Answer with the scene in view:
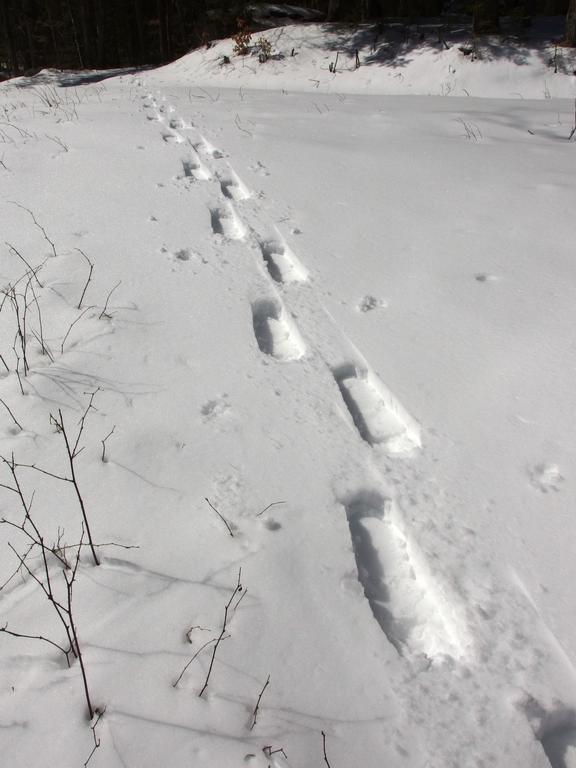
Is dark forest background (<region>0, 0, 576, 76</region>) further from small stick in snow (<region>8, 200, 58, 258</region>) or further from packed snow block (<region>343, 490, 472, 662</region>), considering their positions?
packed snow block (<region>343, 490, 472, 662</region>)

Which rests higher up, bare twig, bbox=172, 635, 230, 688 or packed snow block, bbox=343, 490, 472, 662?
bare twig, bbox=172, 635, 230, 688

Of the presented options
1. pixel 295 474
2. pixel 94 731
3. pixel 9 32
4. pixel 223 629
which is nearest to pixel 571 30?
pixel 295 474

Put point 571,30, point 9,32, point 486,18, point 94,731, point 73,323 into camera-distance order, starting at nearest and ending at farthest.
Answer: point 94,731 → point 73,323 → point 571,30 → point 486,18 → point 9,32

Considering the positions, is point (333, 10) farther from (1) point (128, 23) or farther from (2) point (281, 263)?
(1) point (128, 23)

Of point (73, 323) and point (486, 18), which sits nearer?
point (73, 323)

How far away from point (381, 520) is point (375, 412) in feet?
1.58

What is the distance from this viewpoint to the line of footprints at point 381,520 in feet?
3.90

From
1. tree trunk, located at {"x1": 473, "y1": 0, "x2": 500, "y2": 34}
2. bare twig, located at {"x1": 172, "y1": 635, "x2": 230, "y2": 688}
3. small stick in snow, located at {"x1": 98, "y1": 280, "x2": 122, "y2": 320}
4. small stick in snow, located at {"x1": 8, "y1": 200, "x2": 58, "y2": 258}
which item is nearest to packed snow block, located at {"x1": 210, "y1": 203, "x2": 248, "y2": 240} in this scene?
small stick in snow, located at {"x1": 98, "y1": 280, "x2": 122, "y2": 320}

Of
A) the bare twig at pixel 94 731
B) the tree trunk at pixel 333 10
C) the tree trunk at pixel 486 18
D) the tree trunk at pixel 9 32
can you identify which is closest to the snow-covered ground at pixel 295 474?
the bare twig at pixel 94 731

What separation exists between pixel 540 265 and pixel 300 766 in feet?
7.97

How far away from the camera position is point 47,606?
114 cm

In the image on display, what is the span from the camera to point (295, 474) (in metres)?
1.54

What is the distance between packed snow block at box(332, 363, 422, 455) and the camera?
5.61 ft

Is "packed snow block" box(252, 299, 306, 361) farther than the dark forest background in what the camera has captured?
No
